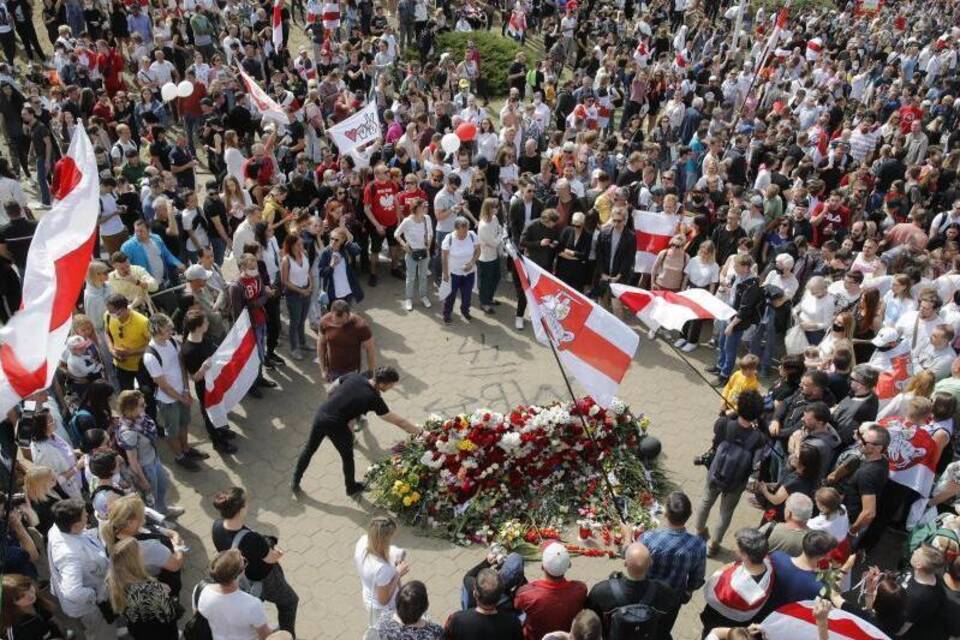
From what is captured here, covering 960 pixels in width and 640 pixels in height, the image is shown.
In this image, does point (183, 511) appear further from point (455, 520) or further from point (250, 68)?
point (250, 68)

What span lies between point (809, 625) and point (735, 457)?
1951 mm

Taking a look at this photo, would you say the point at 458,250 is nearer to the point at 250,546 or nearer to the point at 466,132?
the point at 466,132

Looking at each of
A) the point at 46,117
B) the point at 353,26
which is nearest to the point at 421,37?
the point at 353,26

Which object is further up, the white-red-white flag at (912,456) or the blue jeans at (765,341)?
the white-red-white flag at (912,456)

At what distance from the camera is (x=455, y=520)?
8109 millimetres

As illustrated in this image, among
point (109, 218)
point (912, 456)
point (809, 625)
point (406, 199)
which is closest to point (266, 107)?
point (406, 199)

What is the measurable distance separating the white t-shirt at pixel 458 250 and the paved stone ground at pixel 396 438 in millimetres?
920

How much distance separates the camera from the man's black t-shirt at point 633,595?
18.3 ft

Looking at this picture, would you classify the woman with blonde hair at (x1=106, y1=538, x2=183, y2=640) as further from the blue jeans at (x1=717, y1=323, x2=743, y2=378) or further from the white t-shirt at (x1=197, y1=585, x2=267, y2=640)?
the blue jeans at (x1=717, y1=323, x2=743, y2=378)

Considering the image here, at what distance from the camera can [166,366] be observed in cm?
830

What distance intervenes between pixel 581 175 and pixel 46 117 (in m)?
8.55

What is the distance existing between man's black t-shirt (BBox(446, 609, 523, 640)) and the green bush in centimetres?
1794

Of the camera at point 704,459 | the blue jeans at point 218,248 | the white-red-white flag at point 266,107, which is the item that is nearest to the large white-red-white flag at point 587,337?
the camera at point 704,459

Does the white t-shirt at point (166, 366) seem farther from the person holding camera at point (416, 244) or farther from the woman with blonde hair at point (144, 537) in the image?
the person holding camera at point (416, 244)
